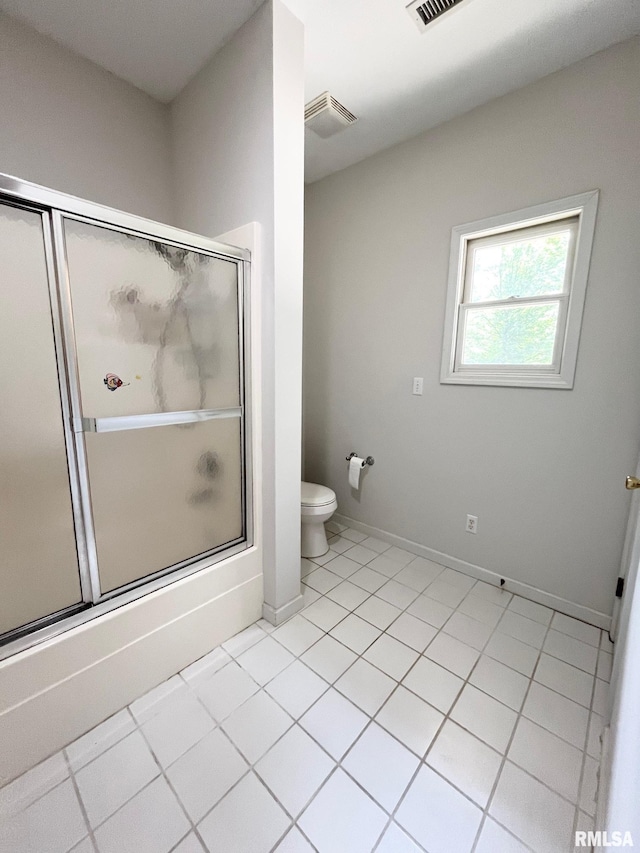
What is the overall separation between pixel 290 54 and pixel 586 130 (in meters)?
1.32

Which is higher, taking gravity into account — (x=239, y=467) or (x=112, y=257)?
(x=112, y=257)

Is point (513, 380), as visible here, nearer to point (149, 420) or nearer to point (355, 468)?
point (355, 468)

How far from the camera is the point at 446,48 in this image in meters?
1.46

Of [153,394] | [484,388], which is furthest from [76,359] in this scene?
[484,388]

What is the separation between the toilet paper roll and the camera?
241cm

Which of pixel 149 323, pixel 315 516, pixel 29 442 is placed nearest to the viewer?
pixel 29 442

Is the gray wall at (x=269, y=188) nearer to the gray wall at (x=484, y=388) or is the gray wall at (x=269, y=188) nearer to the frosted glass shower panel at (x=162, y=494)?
the frosted glass shower panel at (x=162, y=494)

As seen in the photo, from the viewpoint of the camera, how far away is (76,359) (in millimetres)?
1069

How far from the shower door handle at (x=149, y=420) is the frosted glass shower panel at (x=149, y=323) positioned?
2 cm

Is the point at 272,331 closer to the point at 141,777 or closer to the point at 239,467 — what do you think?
the point at 239,467

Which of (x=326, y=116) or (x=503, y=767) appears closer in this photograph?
(x=503, y=767)

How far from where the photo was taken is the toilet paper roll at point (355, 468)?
241 centimetres

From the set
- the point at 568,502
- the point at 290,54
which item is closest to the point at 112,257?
the point at 290,54

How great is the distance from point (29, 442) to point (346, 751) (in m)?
1.41
